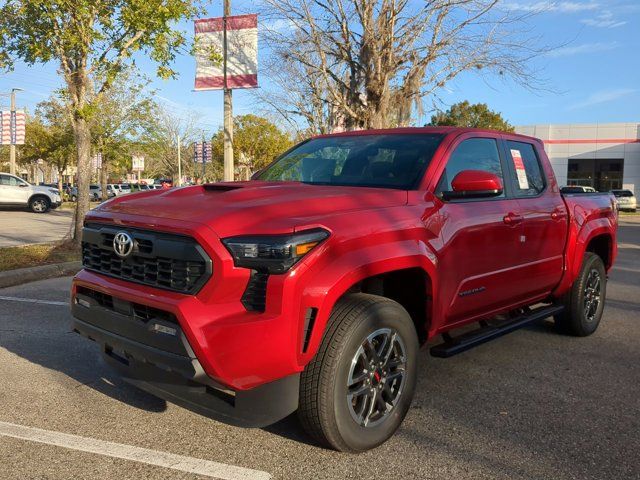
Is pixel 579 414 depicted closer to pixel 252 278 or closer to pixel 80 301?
pixel 252 278

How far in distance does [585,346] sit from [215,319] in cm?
406

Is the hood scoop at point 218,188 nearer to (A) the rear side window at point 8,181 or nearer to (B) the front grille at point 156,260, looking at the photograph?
(B) the front grille at point 156,260

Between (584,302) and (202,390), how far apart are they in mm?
4125

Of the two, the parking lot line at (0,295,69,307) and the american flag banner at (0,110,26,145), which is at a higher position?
the american flag banner at (0,110,26,145)

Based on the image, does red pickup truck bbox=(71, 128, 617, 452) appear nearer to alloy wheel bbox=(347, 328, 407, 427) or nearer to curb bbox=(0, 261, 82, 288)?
alloy wheel bbox=(347, 328, 407, 427)

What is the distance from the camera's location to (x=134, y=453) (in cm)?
299

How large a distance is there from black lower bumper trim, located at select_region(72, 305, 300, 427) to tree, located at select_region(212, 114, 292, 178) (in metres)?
43.1

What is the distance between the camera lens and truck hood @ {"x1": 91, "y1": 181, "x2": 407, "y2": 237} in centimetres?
272

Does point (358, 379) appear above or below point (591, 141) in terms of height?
below

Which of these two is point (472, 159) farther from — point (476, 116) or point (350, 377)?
point (476, 116)

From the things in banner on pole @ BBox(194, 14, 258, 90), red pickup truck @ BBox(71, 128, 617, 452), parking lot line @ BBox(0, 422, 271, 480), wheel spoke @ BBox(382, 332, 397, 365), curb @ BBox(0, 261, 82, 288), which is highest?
banner on pole @ BBox(194, 14, 258, 90)

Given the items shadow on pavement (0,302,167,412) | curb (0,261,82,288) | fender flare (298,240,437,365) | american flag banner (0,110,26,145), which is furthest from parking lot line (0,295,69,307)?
american flag banner (0,110,26,145)

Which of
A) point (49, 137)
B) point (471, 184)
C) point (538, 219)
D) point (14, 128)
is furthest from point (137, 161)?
point (471, 184)

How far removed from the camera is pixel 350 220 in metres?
2.96
